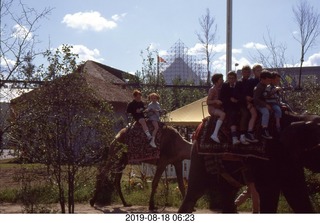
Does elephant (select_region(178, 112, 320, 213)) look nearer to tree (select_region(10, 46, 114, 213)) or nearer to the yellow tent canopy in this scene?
tree (select_region(10, 46, 114, 213))

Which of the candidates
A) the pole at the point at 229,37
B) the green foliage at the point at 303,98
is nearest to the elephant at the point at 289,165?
the green foliage at the point at 303,98

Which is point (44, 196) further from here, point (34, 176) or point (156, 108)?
point (156, 108)

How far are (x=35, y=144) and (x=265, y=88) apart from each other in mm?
3393

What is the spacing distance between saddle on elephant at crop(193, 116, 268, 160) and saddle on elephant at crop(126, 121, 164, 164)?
342cm

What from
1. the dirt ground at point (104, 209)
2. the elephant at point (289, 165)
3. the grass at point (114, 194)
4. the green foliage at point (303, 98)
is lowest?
the dirt ground at point (104, 209)

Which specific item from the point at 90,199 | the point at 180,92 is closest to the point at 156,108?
the point at 90,199

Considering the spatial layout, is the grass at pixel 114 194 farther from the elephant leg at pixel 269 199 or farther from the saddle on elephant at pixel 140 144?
the elephant leg at pixel 269 199

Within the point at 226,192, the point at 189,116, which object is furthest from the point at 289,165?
the point at 189,116

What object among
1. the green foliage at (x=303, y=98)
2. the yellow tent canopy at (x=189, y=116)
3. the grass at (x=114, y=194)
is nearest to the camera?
the grass at (x=114, y=194)

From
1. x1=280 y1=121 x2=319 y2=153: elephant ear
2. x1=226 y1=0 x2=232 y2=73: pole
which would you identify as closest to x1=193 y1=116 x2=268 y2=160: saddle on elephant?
x1=280 y1=121 x2=319 y2=153: elephant ear

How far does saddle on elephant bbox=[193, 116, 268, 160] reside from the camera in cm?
636

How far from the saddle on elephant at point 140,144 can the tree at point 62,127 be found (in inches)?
107

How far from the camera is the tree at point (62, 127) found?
7344mm

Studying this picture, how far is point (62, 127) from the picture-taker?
7.34 meters
